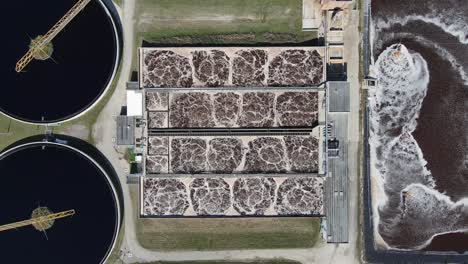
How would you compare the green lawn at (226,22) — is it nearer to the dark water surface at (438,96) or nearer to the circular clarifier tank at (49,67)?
the circular clarifier tank at (49,67)

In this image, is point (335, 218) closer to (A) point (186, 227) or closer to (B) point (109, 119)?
(A) point (186, 227)

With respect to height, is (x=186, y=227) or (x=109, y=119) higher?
(x=109, y=119)

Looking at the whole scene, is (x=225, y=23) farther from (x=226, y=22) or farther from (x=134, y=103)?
(x=134, y=103)

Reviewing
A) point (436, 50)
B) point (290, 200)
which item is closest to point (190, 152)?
point (290, 200)

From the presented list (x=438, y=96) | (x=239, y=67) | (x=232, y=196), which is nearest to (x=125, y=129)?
(x=232, y=196)

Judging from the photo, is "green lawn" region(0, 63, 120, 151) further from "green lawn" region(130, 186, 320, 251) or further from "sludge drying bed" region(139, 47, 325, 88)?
"green lawn" region(130, 186, 320, 251)

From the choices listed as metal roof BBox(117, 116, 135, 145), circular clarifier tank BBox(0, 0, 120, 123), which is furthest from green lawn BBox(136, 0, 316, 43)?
metal roof BBox(117, 116, 135, 145)

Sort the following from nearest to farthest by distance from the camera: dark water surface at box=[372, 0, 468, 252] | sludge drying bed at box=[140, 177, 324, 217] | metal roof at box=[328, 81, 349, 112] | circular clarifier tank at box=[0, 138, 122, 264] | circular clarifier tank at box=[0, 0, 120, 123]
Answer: circular clarifier tank at box=[0, 138, 122, 264] → circular clarifier tank at box=[0, 0, 120, 123] → metal roof at box=[328, 81, 349, 112] → sludge drying bed at box=[140, 177, 324, 217] → dark water surface at box=[372, 0, 468, 252]
